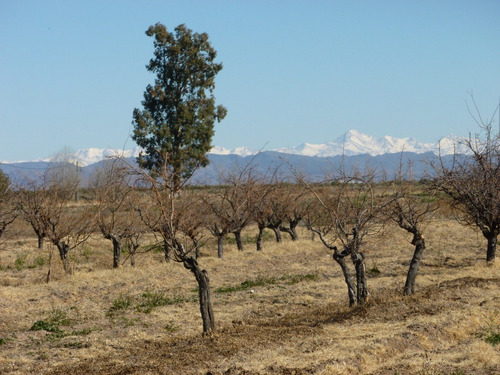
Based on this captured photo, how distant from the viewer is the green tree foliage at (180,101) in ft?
148

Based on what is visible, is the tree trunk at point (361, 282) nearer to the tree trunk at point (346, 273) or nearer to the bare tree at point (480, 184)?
the tree trunk at point (346, 273)

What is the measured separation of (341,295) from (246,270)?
21.8 ft

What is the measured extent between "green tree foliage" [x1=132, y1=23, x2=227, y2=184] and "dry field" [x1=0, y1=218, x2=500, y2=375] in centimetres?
2318

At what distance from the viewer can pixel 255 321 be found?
13156 mm

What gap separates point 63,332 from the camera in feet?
41.7

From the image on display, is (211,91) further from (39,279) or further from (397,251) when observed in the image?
(39,279)

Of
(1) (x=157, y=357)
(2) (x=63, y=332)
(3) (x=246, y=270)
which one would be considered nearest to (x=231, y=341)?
(1) (x=157, y=357)

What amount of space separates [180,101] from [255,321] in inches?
1412

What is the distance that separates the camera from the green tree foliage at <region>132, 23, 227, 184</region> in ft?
148

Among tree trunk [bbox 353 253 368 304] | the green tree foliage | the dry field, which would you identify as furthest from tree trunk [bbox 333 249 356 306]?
the green tree foliage

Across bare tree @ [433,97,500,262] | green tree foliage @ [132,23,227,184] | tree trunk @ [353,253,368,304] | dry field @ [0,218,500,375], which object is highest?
green tree foliage @ [132,23,227,184]

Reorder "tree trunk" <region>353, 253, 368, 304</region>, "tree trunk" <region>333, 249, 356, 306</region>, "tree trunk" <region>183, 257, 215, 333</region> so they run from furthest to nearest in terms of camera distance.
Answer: "tree trunk" <region>333, 249, 356, 306</region>
"tree trunk" <region>353, 253, 368, 304</region>
"tree trunk" <region>183, 257, 215, 333</region>

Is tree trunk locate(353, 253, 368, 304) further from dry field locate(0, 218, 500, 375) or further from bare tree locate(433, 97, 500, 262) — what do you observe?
bare tree locate(433, 97, 500, 262)

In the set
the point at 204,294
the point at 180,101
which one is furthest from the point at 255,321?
the point at 180,101
